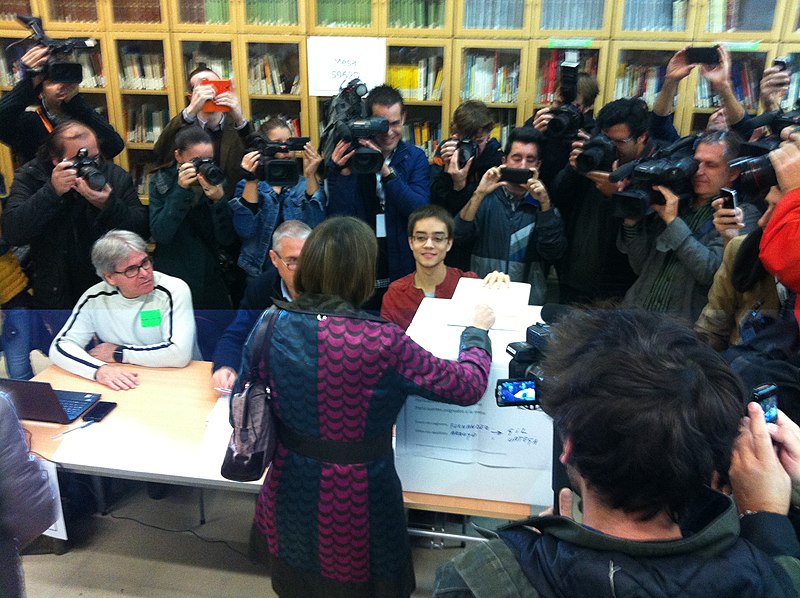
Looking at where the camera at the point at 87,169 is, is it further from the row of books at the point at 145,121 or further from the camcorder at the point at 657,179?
the camcorder at the point at 657,179

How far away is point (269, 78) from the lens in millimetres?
3740

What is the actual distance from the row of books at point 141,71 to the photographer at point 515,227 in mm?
2262

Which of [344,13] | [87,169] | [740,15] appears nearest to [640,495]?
[87,169]

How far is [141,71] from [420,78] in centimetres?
166

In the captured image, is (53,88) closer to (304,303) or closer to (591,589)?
(304,303)

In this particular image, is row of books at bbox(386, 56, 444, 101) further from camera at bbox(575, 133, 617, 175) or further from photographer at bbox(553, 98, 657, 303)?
camera at bbox(575, 133, 617, 175)

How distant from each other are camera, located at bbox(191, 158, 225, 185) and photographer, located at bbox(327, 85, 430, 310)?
450mm

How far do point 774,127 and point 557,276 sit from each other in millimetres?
920

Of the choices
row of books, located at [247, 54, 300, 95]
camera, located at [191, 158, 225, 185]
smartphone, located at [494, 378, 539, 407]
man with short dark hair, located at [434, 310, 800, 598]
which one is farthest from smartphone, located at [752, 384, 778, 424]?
row of books, located at [247, 54, 300, 95]

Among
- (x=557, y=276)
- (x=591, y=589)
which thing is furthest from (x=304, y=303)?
(x=557, y=276)

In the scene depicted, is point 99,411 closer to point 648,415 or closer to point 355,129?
point 355,129

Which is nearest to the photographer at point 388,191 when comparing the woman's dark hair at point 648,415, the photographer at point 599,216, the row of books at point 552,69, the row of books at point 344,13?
the photographer at point 599,216

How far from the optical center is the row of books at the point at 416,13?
11.5ft

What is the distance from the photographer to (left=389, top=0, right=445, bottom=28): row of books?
3500mm
